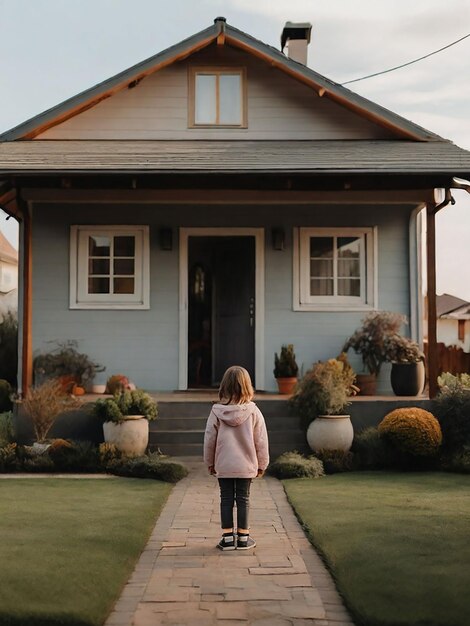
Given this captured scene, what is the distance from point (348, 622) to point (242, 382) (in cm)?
241

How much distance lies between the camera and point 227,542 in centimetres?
688

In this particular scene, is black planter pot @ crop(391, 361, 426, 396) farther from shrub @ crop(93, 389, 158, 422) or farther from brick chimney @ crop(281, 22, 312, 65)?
brick chimney @ crop(281, 22, 312, 65)

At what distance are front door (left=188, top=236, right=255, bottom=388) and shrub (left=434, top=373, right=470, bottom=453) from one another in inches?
132

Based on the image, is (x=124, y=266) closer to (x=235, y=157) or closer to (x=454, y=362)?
(x=235, y=157)

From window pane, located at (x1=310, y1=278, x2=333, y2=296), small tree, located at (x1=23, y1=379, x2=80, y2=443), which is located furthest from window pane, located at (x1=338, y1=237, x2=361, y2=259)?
small tree, located at (x1=23, y1=379, x2=80, y2=443)

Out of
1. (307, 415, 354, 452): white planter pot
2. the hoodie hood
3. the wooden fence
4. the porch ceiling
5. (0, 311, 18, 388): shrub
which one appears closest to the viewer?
the hoodie hood

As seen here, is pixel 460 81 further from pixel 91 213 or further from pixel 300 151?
pixel 91 213

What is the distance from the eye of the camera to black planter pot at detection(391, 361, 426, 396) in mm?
12914

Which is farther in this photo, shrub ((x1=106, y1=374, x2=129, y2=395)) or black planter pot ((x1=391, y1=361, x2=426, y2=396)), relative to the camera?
black planter pot ((x1=391, y1=361, x2=426, y2=396))

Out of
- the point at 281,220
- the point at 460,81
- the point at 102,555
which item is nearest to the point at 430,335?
the point at 281,220

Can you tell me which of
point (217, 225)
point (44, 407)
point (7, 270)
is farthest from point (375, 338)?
point (7, 270)

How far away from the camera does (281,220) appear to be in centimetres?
1402

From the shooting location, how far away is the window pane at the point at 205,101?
48.1 ft

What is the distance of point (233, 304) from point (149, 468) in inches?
193
